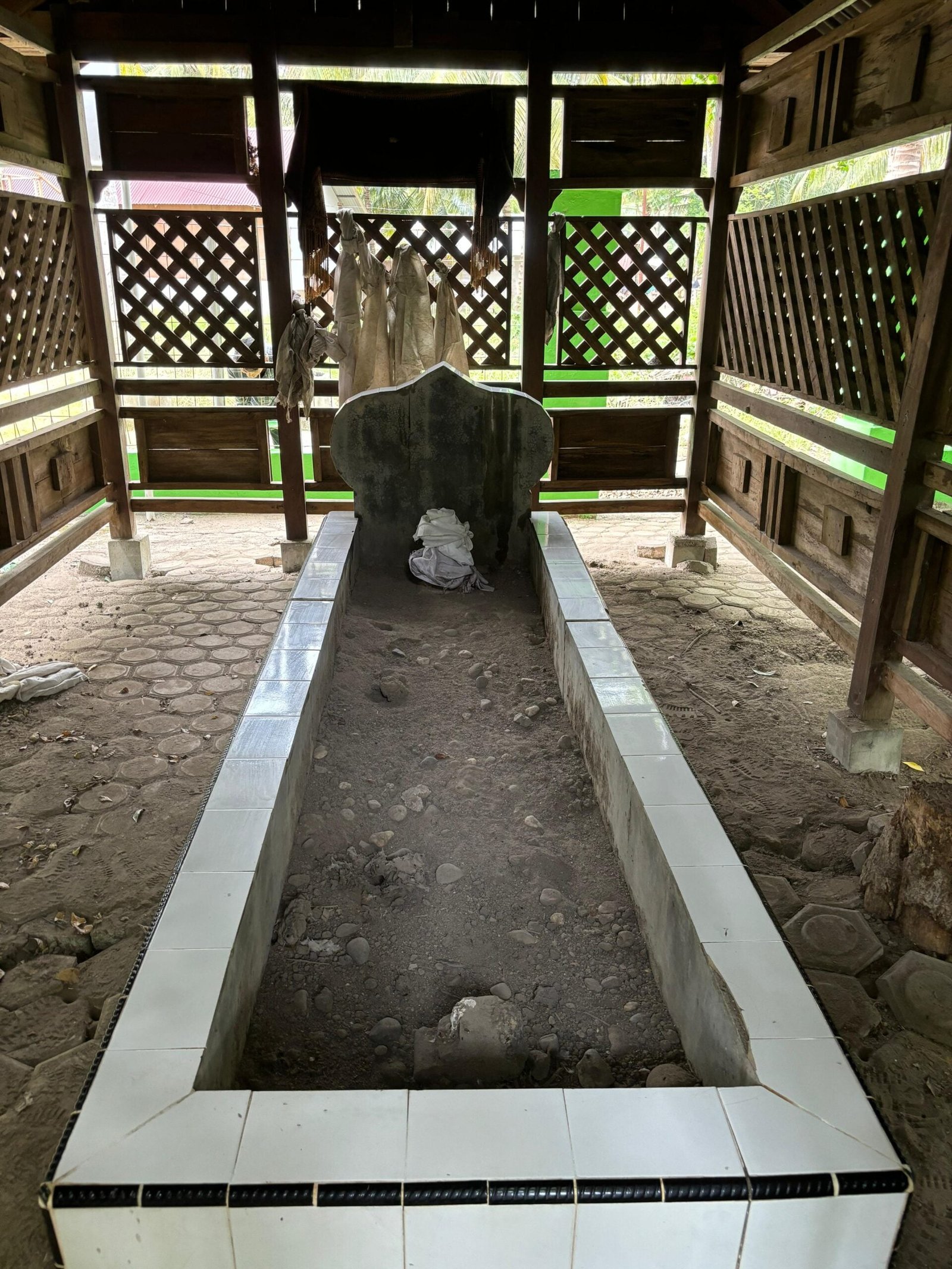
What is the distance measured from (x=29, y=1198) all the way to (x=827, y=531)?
5.15 m

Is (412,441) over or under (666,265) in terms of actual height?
under

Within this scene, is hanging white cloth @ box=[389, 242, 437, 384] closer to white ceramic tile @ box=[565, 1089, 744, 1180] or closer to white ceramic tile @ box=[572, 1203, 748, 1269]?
white ceramic tile @ box=[565, 1089, 744, 1180]

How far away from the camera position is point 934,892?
129 inches

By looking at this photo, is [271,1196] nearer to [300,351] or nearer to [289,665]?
[289,665]

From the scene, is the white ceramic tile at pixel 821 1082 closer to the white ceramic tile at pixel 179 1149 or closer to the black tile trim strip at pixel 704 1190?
the black tile trim strip at pixel 704 1190

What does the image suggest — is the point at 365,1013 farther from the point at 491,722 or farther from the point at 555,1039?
the point at 491,722

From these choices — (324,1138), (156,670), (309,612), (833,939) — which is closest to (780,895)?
(833,939)

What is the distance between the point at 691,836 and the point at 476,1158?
1269mm

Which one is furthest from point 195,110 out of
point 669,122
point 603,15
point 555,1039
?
point 555,1039

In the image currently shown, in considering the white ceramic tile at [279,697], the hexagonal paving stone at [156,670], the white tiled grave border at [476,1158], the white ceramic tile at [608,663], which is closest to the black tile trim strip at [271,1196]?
the white tiled grave border at [476,1158]

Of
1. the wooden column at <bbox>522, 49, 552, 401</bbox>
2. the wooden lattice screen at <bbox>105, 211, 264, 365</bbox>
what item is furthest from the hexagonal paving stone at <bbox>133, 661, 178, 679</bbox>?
the wooden column at <bbox>522, 49, 552, 401</bbox>

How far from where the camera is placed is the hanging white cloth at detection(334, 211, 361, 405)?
6887 millimetres

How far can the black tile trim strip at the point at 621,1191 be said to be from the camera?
1.75m

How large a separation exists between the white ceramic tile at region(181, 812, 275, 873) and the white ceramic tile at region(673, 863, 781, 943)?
4.10 ft
